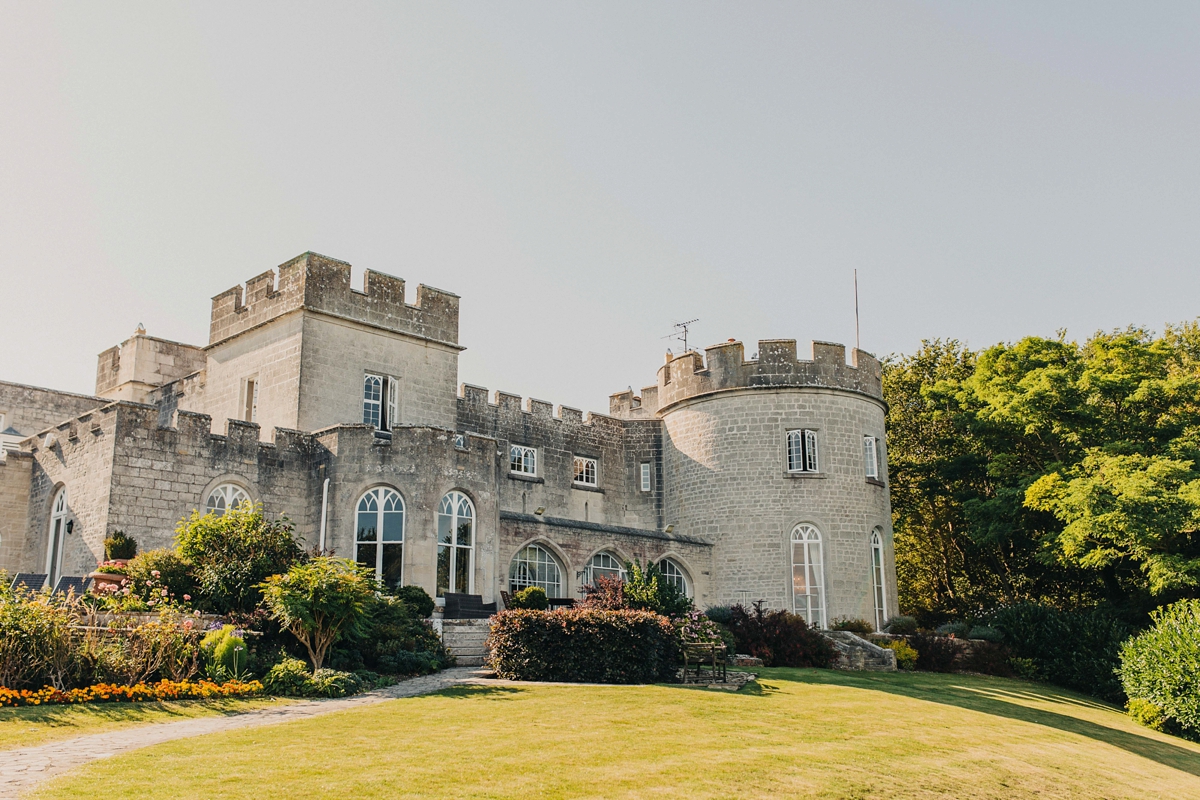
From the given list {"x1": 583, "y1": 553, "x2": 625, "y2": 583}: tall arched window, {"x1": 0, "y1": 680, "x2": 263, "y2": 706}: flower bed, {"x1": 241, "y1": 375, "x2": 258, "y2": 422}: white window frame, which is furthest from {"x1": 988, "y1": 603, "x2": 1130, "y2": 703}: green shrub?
{"x1": 241, "y1": 375, "x2": 258, "y2": 422}: white window frame

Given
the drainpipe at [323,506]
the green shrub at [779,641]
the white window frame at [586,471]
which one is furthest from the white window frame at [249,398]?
the green shrub at [779,641]

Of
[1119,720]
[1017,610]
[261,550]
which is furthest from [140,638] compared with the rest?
[1017,610]

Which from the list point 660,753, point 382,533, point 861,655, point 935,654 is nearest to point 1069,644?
point 935,654

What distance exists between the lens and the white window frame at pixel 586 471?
29.3m

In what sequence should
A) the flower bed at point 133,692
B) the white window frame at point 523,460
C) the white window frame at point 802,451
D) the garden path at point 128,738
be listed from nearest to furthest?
the garden path at point 128,738 → the flower bed at point 133,692 → the white window frame at point 802,451 → the white window frame at point 523,460

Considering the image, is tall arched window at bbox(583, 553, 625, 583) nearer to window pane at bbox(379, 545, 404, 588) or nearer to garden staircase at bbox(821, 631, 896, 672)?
garden staircase at bbox(821, 631, 896, 672)

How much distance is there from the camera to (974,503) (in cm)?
2948

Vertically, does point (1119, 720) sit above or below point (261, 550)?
below

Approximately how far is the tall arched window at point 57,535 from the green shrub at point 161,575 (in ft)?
15.4

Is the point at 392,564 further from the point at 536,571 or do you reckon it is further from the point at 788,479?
the point at 788,479

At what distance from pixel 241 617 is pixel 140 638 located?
250 centimetres

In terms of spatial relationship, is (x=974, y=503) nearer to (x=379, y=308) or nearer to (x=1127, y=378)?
(x=1127, y=378)

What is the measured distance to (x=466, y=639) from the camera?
19.3 meters

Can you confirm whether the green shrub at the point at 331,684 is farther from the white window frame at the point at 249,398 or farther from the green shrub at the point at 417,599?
the white window frame at the point at 249,398
